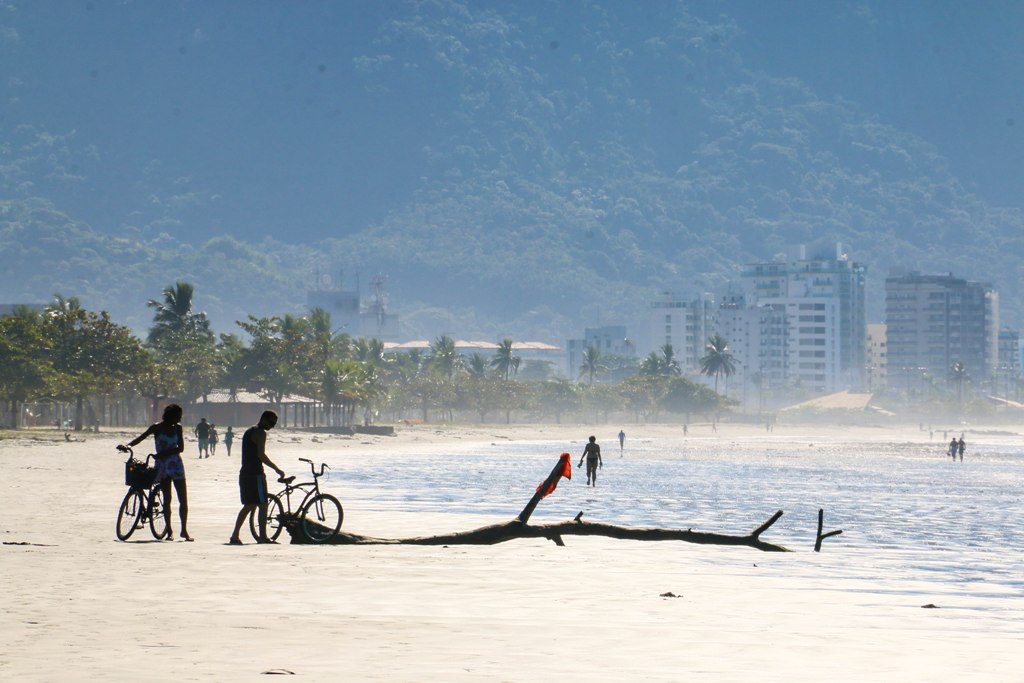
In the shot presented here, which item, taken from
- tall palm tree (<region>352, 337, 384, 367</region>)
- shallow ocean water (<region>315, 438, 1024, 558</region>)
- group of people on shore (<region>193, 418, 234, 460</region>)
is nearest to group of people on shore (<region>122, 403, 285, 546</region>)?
shallow ocean water (<region>315, 438, 1024, 558</region>)

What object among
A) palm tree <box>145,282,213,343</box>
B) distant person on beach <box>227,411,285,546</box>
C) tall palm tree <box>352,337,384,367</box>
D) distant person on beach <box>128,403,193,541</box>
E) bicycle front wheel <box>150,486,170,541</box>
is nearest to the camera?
distant person on beach <box>227,411,285,546</box>

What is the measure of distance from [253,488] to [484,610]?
Result: 6553 mm

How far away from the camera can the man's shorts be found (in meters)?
21.1

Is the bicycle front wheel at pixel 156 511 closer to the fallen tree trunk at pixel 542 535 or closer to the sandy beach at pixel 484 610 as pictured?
the sandy beach at pixel 484 610

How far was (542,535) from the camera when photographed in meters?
23.2

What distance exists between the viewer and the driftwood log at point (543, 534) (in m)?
22.2

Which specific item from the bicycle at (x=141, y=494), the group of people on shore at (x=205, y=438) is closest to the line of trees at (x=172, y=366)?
the group of people on shore at (x=205, y=438)

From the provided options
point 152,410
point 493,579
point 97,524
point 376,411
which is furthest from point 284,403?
point 493,579

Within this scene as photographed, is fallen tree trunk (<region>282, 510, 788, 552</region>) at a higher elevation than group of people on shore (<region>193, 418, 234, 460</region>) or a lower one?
lower

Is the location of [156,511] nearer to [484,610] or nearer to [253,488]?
[253,488]

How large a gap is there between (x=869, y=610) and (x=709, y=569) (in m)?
4.19

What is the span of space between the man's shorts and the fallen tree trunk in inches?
21.1

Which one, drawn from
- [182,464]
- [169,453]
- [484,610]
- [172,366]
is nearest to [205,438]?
[182,464]

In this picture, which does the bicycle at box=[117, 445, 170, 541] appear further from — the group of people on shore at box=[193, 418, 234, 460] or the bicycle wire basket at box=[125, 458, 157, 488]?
the group of people on shore at box=[193, 418, 234, 460]
